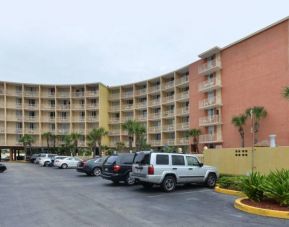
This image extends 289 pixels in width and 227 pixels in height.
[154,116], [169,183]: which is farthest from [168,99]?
[169,183]

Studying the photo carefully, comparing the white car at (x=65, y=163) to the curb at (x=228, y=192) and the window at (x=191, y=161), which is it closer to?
the window at (x=191, y=161)

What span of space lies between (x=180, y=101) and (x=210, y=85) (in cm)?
1047

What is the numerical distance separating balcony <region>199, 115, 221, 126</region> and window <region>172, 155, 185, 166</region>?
104ft

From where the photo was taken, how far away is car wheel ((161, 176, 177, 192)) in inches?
672

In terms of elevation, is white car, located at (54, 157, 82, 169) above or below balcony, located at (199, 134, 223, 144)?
below

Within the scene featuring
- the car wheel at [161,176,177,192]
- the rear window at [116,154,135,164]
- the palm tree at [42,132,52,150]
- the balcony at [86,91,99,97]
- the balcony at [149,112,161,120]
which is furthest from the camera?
the balcony at [86,91,99,97]

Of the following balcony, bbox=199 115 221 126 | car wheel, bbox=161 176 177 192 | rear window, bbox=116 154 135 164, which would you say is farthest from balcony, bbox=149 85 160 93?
car wheel, bbox=161 176 177 192

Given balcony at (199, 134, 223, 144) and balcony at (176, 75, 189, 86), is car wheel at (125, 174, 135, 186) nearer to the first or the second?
balcony at (199, 134, 223, 144)

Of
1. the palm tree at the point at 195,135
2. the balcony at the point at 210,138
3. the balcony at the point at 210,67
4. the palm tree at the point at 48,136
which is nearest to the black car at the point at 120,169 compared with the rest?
the balcony at the point at 210,138

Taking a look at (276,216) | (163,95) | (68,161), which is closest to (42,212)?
(276,216)

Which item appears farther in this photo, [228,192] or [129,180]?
[129,180]

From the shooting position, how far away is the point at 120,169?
20.2m

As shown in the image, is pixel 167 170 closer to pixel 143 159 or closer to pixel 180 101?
pixel 143 159

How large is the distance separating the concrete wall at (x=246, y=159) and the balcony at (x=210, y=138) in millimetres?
23833
